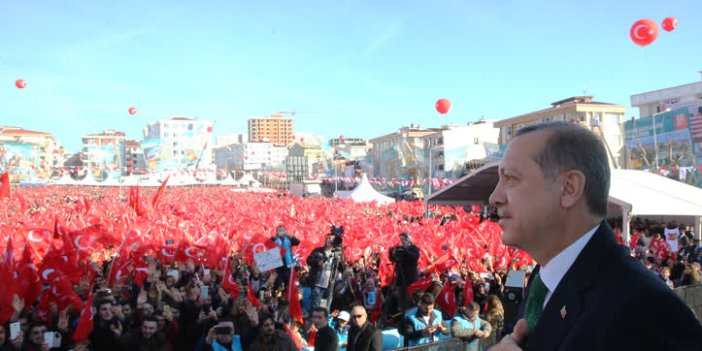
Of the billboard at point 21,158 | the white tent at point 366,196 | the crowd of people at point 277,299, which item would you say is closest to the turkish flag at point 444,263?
the crowd of people at point 277,299

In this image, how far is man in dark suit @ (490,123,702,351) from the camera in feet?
3.75

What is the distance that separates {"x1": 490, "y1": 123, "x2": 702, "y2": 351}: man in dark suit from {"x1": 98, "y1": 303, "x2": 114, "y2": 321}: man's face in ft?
18.0

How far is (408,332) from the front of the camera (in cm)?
603

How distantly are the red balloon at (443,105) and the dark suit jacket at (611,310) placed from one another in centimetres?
2245

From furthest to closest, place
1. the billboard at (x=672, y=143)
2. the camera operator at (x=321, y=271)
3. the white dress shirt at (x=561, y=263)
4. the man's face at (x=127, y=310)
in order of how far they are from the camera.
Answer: the billboard at (x=672, y=143), the camera operator at (x=321, y=271), the man's face at (x=127, y=310), the white dress shirt at (x=561, y=263)

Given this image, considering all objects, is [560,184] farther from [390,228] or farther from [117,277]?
[390,228]

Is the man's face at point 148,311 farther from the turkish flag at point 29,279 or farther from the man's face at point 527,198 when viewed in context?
the man's face at point 527,198

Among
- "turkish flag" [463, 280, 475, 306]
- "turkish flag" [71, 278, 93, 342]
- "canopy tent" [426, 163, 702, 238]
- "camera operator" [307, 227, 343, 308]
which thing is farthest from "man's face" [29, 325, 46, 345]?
"canopy tent" [426, 163, 702, 238]

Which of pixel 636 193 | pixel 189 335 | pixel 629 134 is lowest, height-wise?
pixel 189 335

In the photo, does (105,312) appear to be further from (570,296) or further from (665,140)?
(665,140)

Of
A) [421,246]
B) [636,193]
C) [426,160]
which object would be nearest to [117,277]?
[421,246]

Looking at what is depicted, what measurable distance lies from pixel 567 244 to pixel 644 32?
1562cm

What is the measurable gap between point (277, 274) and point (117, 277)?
270cm

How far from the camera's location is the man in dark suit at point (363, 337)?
5219mm
